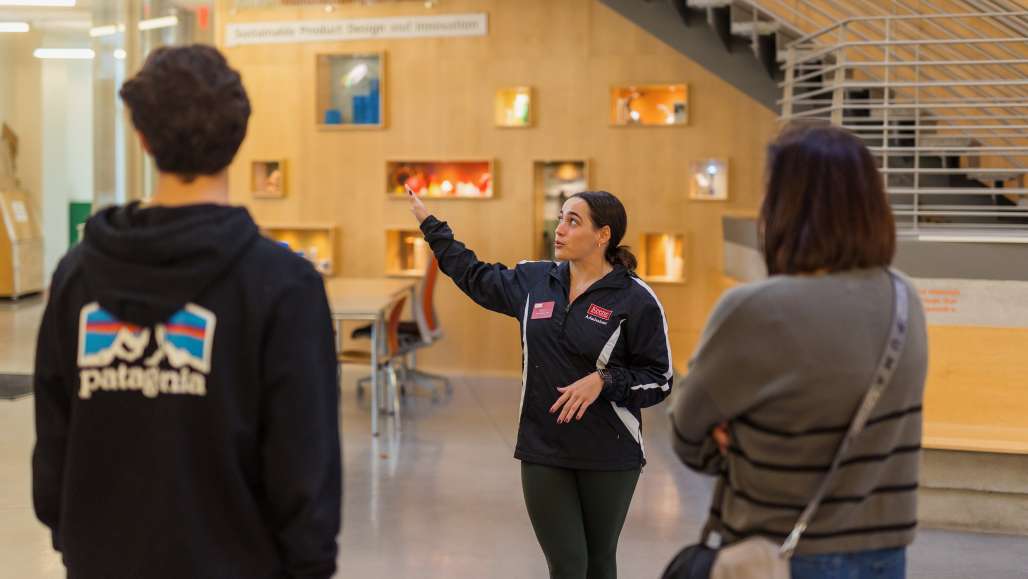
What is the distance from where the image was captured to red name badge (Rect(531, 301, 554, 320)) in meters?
3.52

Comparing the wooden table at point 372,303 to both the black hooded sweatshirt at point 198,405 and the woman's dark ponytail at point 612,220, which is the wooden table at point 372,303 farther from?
the black hooded sweatshirt at point 198,405

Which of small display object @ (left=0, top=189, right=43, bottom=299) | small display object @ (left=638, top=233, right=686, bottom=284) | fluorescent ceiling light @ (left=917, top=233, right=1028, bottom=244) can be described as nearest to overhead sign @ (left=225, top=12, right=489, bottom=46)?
small display object @ (left=638, top=233, right=686, bottom=284)

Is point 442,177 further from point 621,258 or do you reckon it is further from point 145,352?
Result: point 145,352

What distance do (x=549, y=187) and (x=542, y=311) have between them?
6.77m

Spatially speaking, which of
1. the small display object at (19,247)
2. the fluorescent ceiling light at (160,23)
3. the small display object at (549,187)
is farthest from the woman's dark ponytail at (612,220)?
the small display object at (19,247)

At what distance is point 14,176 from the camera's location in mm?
12664

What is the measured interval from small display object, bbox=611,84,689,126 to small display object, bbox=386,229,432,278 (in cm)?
214

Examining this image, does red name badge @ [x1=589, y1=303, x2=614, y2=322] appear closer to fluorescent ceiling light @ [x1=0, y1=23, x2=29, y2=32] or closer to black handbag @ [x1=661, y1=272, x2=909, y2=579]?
black handbag @ [x1=661, y1=272, x2=909, y2=579]

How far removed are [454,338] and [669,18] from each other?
11.4ft

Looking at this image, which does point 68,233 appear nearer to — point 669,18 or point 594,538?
point 669,18

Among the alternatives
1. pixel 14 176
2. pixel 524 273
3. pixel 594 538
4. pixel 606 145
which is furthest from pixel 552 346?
pixel 14 176

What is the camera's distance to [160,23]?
31.8 ft

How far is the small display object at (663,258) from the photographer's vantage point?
32.7 feet

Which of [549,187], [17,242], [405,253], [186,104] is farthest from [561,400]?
[17,242]
